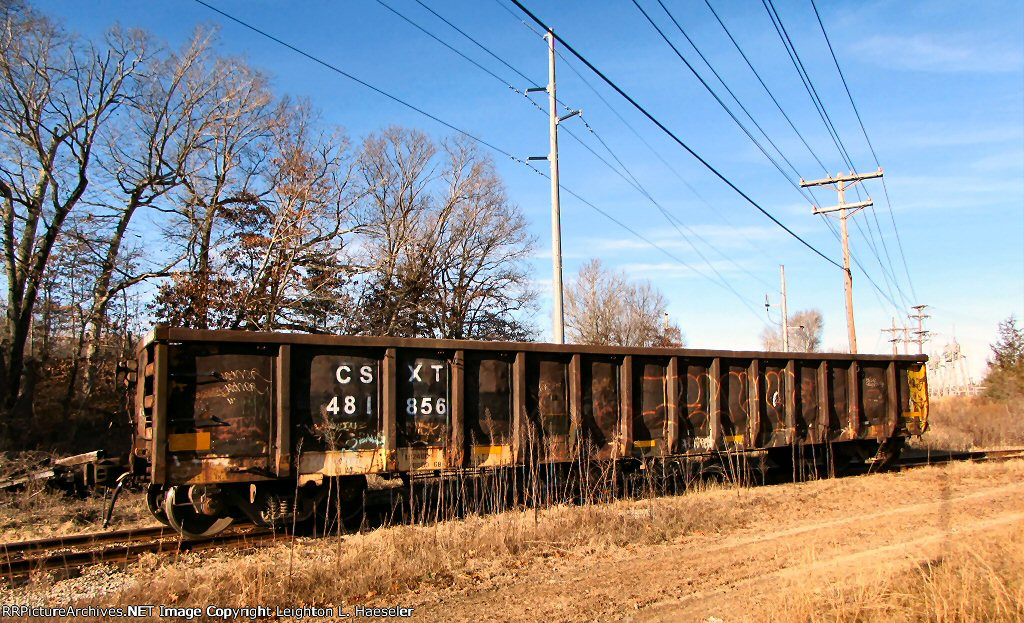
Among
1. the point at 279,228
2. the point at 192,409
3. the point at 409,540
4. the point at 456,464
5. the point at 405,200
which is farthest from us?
the point at 405,200

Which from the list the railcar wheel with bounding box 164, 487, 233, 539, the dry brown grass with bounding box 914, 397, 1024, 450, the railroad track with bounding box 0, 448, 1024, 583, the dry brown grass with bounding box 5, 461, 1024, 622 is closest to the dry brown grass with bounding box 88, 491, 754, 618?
the dry brown grass with bounding box 5, 461, 1024, 622

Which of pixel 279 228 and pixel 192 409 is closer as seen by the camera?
pixel 192 409

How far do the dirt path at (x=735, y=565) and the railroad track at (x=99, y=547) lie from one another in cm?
275

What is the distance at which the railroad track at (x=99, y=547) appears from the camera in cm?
674

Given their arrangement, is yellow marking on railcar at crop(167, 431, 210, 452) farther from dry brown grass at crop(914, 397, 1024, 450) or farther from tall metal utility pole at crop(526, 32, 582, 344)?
dry brown grass at crop(914, 397, 1024, 450)

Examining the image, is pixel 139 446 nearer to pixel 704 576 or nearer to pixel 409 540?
pixel 409 540

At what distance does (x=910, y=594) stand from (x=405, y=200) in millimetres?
34626

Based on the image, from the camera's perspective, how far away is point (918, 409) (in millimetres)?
15547

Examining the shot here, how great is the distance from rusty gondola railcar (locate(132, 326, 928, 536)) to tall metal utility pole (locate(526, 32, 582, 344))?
452 cm

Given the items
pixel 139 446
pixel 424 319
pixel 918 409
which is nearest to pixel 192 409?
pixel 139 446

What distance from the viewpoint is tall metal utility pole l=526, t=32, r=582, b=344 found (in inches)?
637

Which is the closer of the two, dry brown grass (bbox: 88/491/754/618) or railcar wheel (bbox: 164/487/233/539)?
dry brown grass (bbox: 88/491/754/618)

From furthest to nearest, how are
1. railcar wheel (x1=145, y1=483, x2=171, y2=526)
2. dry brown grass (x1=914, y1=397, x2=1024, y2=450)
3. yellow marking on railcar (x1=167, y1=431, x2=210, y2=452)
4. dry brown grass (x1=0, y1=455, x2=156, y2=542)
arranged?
dry brown grass (x1=914, y1=397, x2=1024, y2=450) → dry brown grass (x1=0, y1=455, x2=156, y2=542) → railcar wheel (x1=145, y1=483, x2=171, y2=526) → yellow marking on railcar (x1=167, y1=431, x2=210, y2=452)

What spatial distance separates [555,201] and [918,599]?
524 inches
